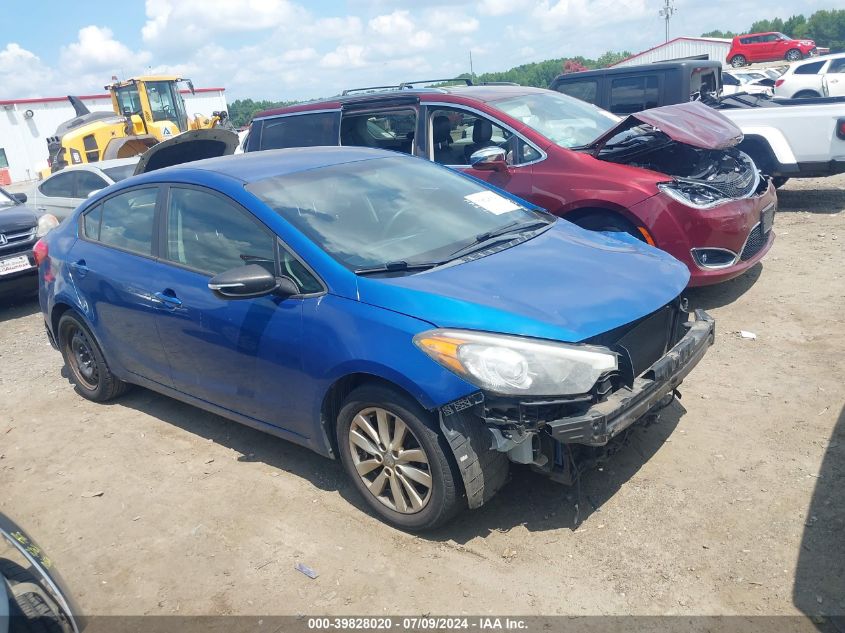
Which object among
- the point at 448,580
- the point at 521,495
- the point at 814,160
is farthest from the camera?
the point at 814,160

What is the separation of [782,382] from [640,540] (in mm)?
1909

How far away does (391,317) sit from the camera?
3.19 meters

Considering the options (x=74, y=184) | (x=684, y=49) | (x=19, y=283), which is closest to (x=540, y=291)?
(x=19, y=283)

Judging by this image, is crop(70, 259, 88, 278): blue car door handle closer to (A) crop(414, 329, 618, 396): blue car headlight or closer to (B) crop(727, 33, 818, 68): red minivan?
(A) crop(414, 329, 618, 396): blue car headlight

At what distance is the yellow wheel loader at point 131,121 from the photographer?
19141 mm

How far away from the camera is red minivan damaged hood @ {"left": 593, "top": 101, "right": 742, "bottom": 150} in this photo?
5695mm

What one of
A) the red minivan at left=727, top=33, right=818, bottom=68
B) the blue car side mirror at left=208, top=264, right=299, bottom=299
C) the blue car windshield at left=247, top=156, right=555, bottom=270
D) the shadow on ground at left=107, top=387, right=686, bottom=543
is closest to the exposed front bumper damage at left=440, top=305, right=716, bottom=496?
the shadow on ground at left=107, top=387, right=686, bottom=543

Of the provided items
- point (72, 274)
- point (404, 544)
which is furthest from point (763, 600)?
point (72, 274)

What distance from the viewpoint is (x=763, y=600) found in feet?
9.09

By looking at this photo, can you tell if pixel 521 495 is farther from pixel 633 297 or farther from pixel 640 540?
pixel 633 297

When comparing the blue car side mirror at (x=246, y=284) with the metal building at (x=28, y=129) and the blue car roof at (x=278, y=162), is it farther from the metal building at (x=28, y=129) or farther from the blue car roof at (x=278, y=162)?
the metal building at (x=28, y=129)

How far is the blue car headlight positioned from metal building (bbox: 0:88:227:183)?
128 ft

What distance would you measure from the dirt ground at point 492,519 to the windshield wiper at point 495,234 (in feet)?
4.05

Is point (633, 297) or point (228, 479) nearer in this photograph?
point (633, 297)
